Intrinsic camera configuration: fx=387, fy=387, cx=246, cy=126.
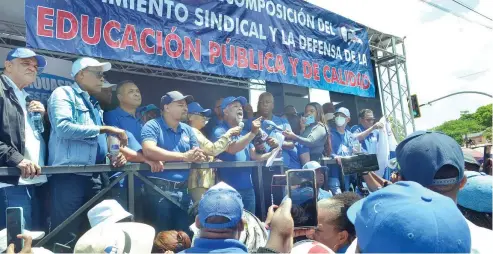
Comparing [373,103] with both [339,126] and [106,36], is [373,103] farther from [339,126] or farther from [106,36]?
[106,36]

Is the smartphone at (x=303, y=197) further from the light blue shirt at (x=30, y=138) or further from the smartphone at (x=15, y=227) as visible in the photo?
the light blue shirt at (x=30, y=138)

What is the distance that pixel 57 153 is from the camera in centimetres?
270

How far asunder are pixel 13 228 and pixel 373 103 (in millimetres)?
9540

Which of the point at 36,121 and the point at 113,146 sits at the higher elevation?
the point at 36,121

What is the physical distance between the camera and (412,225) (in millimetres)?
1017

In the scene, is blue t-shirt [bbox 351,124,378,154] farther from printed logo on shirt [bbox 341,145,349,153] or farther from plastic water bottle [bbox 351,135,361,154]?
printed logo on shirt [bbox 341,145,349,153]

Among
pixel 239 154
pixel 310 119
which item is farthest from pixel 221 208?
pixel 310 119

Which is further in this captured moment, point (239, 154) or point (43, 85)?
point (43, 85)

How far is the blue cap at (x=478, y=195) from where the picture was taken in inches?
76.8

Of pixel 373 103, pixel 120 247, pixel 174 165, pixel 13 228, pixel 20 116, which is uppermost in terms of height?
pixel 373 103

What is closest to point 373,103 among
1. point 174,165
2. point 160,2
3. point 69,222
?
point 160,2

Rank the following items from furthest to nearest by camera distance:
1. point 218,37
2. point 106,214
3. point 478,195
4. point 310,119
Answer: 1. point 218,37
2. point 310,119
3. point 106,214
4. point 478,195

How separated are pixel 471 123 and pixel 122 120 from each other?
250ft

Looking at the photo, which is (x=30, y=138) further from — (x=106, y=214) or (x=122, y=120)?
(x=122, y=120)
